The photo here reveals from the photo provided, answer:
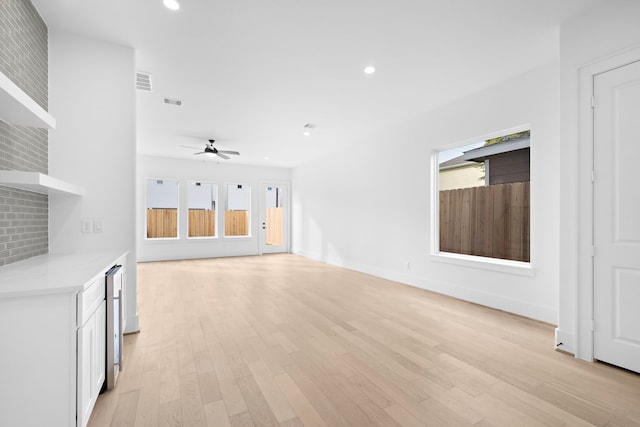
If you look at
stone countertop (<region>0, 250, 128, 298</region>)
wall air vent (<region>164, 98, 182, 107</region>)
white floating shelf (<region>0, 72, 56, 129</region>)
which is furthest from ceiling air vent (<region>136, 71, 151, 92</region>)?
stone countertop (<region>0, 250, 128, 298</region>)

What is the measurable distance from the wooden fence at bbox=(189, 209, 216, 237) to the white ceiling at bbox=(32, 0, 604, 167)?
12.4ft

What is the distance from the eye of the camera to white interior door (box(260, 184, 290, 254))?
9039mm

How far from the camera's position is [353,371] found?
2.20 meters

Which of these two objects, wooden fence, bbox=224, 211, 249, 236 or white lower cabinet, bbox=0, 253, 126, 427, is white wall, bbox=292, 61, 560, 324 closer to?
wooden fence, bbox=224, 211, 249, 236

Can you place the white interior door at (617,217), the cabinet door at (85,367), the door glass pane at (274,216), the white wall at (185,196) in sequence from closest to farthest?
the cabinet door at (85,367) → the white interior door at (617,217) → the white wall at (185,196) → the door glass pane at (274,216)

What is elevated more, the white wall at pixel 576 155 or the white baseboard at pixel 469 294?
the white wall at pixel 576 155

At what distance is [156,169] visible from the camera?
760 centimetres

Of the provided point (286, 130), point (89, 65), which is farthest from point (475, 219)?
point (89, 65)

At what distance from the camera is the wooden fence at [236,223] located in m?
8.57

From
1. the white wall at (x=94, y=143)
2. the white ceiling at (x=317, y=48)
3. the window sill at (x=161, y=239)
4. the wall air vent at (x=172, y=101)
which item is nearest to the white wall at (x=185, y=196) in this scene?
the window sill at (x=161, y=239)

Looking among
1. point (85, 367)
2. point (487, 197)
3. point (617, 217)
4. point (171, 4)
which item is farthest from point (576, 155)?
point (85, 367)

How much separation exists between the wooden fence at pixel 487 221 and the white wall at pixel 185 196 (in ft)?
19.1

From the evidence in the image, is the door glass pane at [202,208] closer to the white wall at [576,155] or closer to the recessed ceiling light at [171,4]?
the recessed ceiling light at [171,4]

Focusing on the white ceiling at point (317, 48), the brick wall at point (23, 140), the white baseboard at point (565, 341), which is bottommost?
the white baseboard at point (565, 341)
